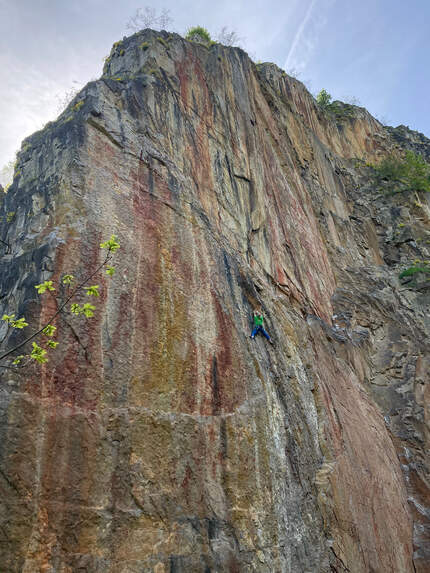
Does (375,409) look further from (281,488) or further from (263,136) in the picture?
(263,136)

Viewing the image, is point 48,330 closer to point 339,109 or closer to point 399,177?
point 399,177

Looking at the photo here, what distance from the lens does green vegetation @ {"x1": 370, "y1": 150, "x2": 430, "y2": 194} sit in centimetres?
2941

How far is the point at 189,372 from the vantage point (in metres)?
8.62

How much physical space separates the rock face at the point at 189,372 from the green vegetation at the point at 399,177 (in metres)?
14.2

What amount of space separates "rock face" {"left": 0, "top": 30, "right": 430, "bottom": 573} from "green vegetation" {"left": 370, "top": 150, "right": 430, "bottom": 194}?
558 inches

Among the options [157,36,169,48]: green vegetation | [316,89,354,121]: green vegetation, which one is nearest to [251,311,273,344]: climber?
[157,36,169,48]: green vegetation

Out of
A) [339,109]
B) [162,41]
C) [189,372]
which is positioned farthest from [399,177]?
[189,372]

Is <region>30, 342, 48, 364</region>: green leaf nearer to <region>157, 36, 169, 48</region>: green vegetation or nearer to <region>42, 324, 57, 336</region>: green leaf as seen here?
<region>42, 324, 57, 336</region>: green leaf

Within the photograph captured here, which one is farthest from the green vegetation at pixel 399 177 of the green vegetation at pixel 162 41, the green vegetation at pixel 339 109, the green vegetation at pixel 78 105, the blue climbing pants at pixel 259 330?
the green vegetation at pixel 78 105

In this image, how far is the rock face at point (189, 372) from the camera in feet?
21.4

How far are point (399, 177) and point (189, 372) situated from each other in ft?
87.5

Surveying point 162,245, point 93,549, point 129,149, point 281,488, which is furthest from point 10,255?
point 281,488

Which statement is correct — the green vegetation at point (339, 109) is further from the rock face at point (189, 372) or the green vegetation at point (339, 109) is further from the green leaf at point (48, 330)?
the green leaf at point (48, 330)

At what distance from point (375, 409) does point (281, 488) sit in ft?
24.0
